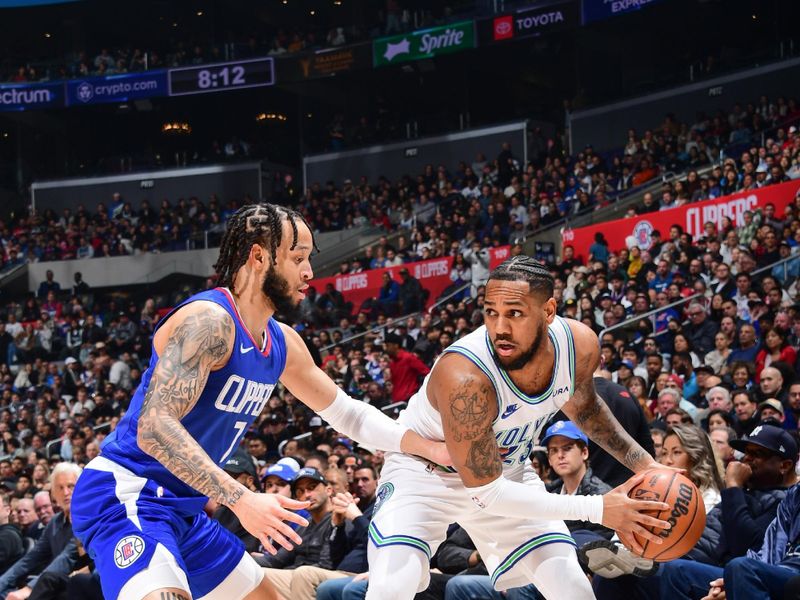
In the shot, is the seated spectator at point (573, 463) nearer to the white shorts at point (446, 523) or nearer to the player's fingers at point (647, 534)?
the white shorts at point (446, 523)

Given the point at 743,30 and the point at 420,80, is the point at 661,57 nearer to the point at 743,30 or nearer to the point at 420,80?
the point at 743,30

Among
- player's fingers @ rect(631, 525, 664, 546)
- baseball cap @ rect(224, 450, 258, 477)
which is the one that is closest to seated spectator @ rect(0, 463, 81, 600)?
baseball cap @ rect(224, 450, 258, 477)

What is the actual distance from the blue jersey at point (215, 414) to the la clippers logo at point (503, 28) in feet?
→ 75.2

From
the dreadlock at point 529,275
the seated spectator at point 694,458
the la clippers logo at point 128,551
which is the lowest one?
the seated spectator at point 694,458

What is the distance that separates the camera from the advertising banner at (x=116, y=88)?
3070 cm

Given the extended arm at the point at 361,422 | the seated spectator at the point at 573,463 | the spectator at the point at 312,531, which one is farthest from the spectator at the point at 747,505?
the spectator at the point at 312,531

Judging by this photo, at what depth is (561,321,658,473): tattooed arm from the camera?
4.91 metres

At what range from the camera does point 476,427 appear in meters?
4.52

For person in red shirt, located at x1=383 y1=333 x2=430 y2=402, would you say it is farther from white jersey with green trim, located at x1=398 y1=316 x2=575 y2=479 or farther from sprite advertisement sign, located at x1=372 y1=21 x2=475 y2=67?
sprite advertisement sign, located at x1=372 y1=21 x2=475 y2=67

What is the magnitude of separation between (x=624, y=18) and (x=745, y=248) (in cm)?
1538

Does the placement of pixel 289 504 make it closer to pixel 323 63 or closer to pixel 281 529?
pixel 281 529

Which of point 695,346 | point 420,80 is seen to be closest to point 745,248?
point 695,346

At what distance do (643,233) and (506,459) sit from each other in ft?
39.5

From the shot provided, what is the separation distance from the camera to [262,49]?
31281 millimetres
